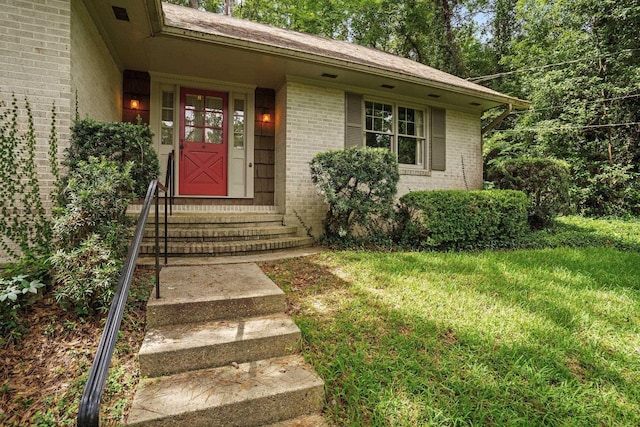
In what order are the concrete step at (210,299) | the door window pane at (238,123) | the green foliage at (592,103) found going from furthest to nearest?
1. the green foliage at (592,103)
2. the door window pane at (238,123)
3. the concrete step at (210,299)

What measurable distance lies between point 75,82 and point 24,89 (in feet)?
1.50

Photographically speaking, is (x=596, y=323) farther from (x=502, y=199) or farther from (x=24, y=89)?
(x=24, y=89)

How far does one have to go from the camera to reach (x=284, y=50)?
4.91 meters

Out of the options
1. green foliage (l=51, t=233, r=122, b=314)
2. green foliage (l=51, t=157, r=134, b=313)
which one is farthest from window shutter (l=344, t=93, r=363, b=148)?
green foliage (l=51, t=233, r=122, b=314)

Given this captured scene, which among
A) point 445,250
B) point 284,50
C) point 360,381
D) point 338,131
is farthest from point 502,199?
point 360,381

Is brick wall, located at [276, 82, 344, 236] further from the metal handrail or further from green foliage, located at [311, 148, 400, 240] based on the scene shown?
the metal handrail

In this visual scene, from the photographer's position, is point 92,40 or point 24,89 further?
point 92,40

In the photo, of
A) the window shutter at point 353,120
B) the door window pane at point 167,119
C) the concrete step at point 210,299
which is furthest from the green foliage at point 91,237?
the window shutter at point 353,120

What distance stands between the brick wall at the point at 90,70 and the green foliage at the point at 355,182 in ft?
10.3

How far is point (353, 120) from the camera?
637 centimetres

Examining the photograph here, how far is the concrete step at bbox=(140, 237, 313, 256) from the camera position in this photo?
4.16 meters

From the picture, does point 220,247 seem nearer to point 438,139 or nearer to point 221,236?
point 221,236

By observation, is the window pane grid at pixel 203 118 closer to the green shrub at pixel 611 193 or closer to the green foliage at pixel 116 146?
the green foliage at pixel 116 146

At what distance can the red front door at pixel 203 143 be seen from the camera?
19.6 ft
